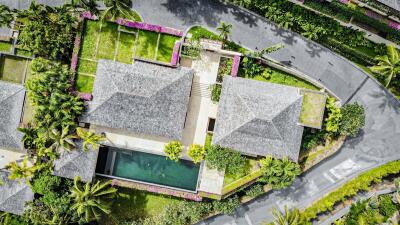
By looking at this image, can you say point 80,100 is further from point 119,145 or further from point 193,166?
point 193,166

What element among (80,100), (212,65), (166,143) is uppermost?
(212,65)

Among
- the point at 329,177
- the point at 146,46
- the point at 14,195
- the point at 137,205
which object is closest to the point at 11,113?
the point at 14,195

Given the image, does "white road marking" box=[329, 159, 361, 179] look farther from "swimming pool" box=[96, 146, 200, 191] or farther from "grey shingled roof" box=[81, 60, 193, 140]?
"grey shingled roof" box=[81, 60, 193, 140]

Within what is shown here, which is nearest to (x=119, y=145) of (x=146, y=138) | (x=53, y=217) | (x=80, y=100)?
(x=146, y=138)

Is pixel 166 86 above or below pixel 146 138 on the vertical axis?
above

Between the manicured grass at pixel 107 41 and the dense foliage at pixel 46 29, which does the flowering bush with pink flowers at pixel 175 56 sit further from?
the dense foliage at pixel 46 29

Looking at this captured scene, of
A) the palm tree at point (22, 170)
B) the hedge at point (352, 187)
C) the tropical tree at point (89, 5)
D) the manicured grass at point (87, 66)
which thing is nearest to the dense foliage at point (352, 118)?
the hedge at point (352, 187)

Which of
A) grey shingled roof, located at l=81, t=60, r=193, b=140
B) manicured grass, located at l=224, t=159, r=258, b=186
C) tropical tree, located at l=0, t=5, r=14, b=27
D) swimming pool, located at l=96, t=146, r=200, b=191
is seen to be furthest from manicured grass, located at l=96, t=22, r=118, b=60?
manicured grass, located at l=224, t=159, r=258, b=186
